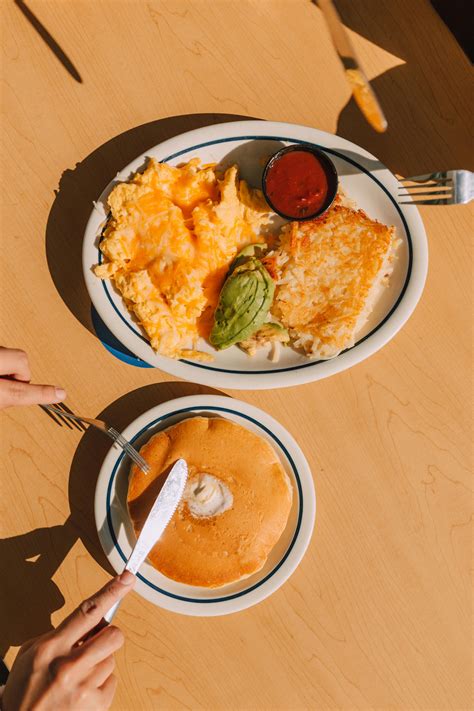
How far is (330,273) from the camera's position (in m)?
2.23

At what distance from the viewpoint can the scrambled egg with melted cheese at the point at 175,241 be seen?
2191 mm

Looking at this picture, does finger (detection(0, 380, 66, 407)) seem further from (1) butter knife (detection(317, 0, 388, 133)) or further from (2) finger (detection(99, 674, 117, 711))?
(1) butter knife (detection(317, 0, 388, 133))

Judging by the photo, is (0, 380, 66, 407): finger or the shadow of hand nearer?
(0, 380, 66, 407): finger

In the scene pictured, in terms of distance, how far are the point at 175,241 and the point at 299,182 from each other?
0.51m

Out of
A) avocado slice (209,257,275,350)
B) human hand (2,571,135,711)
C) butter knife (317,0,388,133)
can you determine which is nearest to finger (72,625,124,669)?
human hand (2,571,135,711)

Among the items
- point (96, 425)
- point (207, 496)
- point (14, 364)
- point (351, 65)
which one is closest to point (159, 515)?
point (207, 496)

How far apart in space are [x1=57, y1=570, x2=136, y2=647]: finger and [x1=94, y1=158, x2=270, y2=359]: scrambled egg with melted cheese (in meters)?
0.84

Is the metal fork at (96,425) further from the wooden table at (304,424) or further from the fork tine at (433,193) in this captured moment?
the fork tine at (433,193)

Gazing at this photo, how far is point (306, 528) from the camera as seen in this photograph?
2.25 m

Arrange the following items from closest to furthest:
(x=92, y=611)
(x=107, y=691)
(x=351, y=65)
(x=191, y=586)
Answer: (x=92, y=611), (x=107, y=691), (x=191, y=586), (x=351, y=65)

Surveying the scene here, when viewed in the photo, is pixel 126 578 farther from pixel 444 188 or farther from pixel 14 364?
pixel 444 188

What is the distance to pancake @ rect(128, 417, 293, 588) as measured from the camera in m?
2.18

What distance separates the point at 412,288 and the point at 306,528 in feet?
3.28

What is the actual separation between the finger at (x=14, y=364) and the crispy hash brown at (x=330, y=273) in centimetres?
99
